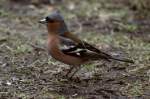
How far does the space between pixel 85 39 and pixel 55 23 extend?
263 centimetres

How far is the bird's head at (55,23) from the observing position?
690 cm

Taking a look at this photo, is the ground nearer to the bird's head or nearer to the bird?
the bird

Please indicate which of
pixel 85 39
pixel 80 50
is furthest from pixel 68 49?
pixel 85 39

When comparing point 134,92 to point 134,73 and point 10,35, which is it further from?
point 10,35

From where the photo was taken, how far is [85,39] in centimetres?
954

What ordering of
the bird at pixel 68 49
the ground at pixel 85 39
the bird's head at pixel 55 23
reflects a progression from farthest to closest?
1. the bird's head at pixel 55 23
2. the bird at pixel 68 49
3. the ground at pixel 85 39

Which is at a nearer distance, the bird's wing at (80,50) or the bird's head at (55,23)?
the bird's wing at (80,50)

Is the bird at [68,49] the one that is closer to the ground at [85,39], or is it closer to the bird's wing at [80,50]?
the bird's wing at [80,50]

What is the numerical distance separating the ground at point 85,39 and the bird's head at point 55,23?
686 mm

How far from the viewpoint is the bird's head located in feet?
22.6

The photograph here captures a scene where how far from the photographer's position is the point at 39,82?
6.91 m

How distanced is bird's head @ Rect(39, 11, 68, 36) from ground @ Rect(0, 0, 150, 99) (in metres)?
0.69

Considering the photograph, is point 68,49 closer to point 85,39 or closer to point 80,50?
point 80,50

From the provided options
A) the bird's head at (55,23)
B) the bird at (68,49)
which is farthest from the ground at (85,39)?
the bird's head at (55,23)
